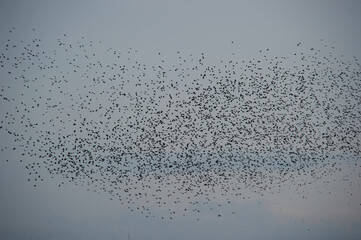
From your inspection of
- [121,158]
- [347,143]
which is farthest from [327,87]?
[121,158]

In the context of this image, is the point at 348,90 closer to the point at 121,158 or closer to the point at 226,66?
the point at 226,66

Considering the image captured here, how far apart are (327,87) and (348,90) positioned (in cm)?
199

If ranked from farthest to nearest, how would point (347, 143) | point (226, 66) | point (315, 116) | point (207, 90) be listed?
1. point (347, 143)
2. point (315, 116)
3. point (207, 90)
4. point (226, 66)

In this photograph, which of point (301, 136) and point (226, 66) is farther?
point (301, 136)

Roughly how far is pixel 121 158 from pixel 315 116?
58.4 feet

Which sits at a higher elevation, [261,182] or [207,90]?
[207,90]

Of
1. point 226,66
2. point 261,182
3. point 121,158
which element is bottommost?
point 261,182

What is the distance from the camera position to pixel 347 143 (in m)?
39.4

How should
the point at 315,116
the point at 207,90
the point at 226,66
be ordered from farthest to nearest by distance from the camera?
the point at 315,116 → the point at 207,90 → the point at 226,66

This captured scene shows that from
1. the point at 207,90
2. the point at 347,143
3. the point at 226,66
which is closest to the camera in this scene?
the point at 226,66

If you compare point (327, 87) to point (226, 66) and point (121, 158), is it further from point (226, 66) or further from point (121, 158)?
point (121, 158)

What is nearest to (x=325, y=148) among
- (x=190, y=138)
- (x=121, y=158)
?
(x=190, y=138)

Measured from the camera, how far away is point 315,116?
36031mm

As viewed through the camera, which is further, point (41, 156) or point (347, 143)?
point (347, 143)
